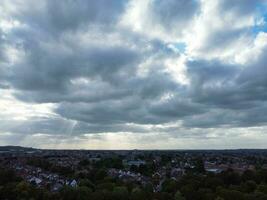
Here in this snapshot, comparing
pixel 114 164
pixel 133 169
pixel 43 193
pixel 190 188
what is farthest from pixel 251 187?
pixel 114 164

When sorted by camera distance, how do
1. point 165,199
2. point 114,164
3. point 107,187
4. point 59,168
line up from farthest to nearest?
point 114,164
point 59,168
point 107,187
point 165,199

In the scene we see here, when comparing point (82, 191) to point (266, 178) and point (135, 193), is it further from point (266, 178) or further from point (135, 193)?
point (266, 178)

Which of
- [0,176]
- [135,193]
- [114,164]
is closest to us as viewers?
[135,193]

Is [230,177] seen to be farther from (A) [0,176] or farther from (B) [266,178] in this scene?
(A) [0,176]

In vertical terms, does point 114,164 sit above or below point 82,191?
above

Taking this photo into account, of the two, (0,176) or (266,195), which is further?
(0,176)

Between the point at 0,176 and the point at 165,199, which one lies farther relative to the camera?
the point at 0,176

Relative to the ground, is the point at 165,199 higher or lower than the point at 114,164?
lower

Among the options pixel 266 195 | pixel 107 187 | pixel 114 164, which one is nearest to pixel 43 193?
pixel 107 187

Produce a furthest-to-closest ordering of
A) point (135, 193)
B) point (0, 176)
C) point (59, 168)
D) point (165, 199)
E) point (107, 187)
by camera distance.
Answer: point (59, 168)
point (0, 176)
point (107, 187)
point (135, 193)
point (165, 199)
